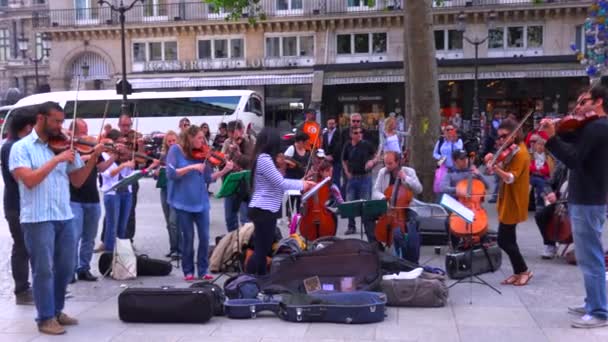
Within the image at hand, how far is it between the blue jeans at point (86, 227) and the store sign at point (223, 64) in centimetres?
2557

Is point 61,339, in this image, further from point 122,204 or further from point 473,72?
point 473,72

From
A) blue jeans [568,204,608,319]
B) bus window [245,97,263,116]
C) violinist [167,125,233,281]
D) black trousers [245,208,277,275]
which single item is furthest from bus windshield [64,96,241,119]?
blue jeans [568,204,608,319]

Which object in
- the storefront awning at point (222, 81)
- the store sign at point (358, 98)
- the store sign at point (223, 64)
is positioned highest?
the store sign at point (223, 64)

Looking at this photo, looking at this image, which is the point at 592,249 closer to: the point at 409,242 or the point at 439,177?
the point at 409,242

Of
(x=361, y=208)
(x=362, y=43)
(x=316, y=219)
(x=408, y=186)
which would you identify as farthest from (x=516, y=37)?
(x=361, y=208)

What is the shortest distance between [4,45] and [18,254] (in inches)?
2178

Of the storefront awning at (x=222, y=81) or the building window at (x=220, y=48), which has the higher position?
the building window at (x=220, y=48)

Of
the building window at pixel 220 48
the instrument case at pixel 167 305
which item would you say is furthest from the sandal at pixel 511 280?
the building window at pixel 220 48

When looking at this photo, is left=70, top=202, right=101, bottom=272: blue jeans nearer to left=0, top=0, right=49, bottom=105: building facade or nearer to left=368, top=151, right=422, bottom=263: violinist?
left=368, top=151, right=422, bottom=263: violinist

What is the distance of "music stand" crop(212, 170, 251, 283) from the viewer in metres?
8.24

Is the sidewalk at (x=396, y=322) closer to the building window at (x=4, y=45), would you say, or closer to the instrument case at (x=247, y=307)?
the instrument case at (x=247, y=307)

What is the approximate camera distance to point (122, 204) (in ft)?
30.0

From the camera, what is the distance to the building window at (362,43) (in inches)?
1289

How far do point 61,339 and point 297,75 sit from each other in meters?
27.5
